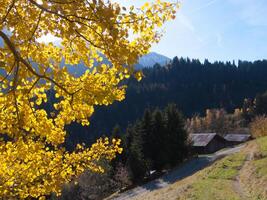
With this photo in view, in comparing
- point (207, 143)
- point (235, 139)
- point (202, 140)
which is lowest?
point (235, 139)

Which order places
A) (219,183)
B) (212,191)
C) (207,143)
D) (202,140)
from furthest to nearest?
(202,140) < (207,143) < (219,183) < (212,191)

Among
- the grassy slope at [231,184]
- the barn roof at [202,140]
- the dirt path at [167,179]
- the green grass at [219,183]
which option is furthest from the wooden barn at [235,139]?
the grassy slope at [231,184]

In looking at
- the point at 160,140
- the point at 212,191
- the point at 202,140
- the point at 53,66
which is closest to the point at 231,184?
the point at 212,191

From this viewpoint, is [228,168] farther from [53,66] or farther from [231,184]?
[53,66]

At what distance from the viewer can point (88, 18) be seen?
179 inches

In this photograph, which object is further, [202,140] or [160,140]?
[202,140]

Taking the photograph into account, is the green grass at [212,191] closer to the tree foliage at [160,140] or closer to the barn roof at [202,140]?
the tree foliage at [160,140]

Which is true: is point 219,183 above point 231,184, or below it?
above

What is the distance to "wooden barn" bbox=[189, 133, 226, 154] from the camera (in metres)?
74.7

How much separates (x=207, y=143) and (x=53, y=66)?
70687 mm

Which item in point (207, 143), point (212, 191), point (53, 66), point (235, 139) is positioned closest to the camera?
point (53, 66)

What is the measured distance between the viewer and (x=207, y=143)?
74.1 metres

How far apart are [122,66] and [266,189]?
18.7m

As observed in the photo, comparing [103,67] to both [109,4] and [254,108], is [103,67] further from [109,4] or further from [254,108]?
[254,108]
